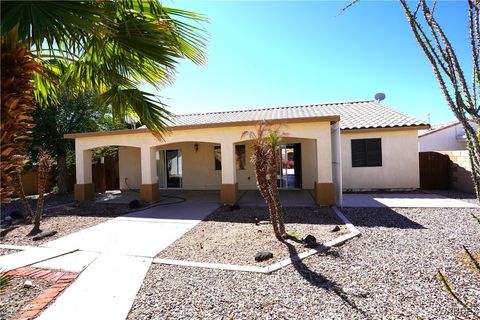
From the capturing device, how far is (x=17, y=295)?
4.04m

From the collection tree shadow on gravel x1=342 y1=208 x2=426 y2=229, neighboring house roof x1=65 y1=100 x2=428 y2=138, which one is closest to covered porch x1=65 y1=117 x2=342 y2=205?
neighboring house roof x1=65 y1=100 x2=428 y2=138

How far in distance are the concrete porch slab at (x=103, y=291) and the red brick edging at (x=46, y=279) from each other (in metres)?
0.12

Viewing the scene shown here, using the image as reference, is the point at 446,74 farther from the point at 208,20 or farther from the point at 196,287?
the point at 196,287

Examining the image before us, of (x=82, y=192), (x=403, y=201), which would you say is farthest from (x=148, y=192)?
(x=403, y=201)

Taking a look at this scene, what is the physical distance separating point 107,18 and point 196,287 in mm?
3898

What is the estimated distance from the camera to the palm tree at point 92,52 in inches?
93.1

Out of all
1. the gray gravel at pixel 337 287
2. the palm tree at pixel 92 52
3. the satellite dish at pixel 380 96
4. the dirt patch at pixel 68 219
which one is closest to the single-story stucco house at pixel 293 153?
the satellite dish at pixel 380 96

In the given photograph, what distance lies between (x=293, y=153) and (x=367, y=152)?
389cm

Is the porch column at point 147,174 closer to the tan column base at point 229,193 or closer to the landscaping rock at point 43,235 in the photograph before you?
the tan column base at point 229,193

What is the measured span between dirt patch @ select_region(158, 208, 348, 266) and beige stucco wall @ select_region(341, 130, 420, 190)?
523cm

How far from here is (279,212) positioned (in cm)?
630

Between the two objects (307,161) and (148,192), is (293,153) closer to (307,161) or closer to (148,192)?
(307,161)

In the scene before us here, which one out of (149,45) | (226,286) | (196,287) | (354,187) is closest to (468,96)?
(149,45)

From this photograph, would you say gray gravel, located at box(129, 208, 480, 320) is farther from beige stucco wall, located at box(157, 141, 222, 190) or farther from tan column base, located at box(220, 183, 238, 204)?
beige stucco wall, located at box(157, 141, 222, 190)
